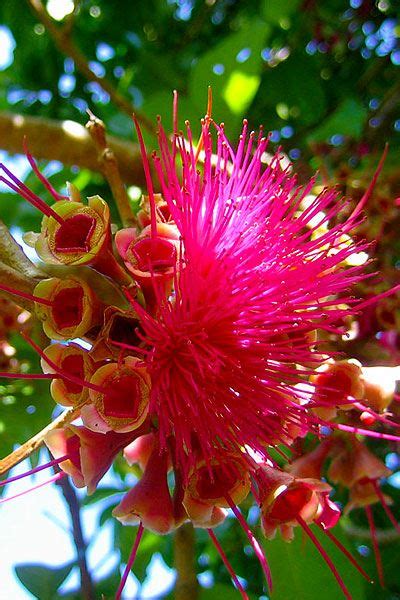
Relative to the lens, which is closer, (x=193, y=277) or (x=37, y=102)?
(x=193, y=277)

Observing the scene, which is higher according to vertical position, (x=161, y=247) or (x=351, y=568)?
(x=161, y=247)

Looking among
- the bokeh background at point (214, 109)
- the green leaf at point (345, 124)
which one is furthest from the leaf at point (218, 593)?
the green leaf at point (345, 124)

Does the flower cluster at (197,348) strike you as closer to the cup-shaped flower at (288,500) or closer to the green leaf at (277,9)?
the cup-shaped flower at (288,500)

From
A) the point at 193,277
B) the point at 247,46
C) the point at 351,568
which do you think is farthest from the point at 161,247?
the point at 247,46

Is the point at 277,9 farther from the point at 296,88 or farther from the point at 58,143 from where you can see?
the point at 58,143

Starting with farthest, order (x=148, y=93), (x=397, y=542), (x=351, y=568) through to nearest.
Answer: (x=148, y=93) → (x=397, y=542) → (x=351, y=568)

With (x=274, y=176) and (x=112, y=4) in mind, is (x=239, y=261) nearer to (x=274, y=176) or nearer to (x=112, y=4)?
(x=274, y=176)

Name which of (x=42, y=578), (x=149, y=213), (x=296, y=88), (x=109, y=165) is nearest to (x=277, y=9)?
(x=296, y=88)
